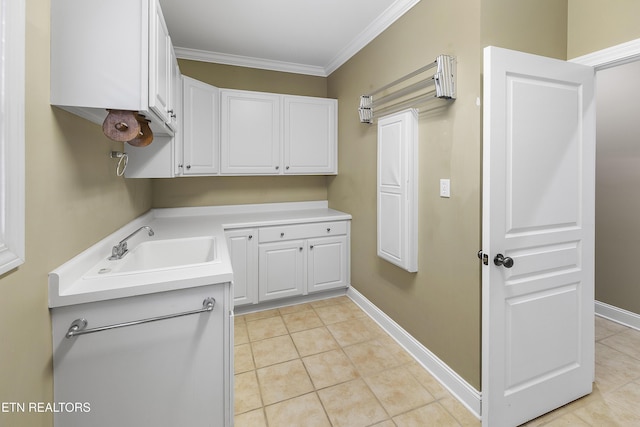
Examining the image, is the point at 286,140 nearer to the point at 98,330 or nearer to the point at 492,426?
the point at 98,330

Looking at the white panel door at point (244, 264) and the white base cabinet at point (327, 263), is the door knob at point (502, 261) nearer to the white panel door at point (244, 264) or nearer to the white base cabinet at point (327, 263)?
the white base cabinet at point (327, 263)

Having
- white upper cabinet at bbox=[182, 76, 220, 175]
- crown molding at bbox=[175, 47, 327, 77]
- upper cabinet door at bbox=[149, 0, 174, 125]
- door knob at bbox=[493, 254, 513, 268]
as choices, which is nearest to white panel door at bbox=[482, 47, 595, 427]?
door knob at bbox=[493, 254, 513, 268]

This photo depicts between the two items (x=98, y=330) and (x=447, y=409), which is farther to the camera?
(x=447, y=409)

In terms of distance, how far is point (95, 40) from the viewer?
110 centimetres

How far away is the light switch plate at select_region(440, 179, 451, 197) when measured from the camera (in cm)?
178

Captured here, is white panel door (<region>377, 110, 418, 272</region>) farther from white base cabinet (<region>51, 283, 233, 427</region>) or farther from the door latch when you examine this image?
white base cabinet (<region>51, 283, 233, 427</region>)

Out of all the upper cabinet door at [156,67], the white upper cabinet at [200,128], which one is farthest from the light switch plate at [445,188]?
the white upper cabinet at [200,128]

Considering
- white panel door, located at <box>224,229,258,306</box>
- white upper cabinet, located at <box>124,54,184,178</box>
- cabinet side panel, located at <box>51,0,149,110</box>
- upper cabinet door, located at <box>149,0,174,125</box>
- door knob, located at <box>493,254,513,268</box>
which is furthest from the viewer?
white panel door, located at <box>224,229,258,306</box>

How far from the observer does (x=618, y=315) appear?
102 inches

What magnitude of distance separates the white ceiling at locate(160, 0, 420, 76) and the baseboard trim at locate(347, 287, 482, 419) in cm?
227

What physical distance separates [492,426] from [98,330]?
5.91 feet

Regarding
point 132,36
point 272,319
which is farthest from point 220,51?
point 272,319

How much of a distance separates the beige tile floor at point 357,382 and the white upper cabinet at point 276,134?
4.91 feet

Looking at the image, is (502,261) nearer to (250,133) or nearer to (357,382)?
(357,382)
